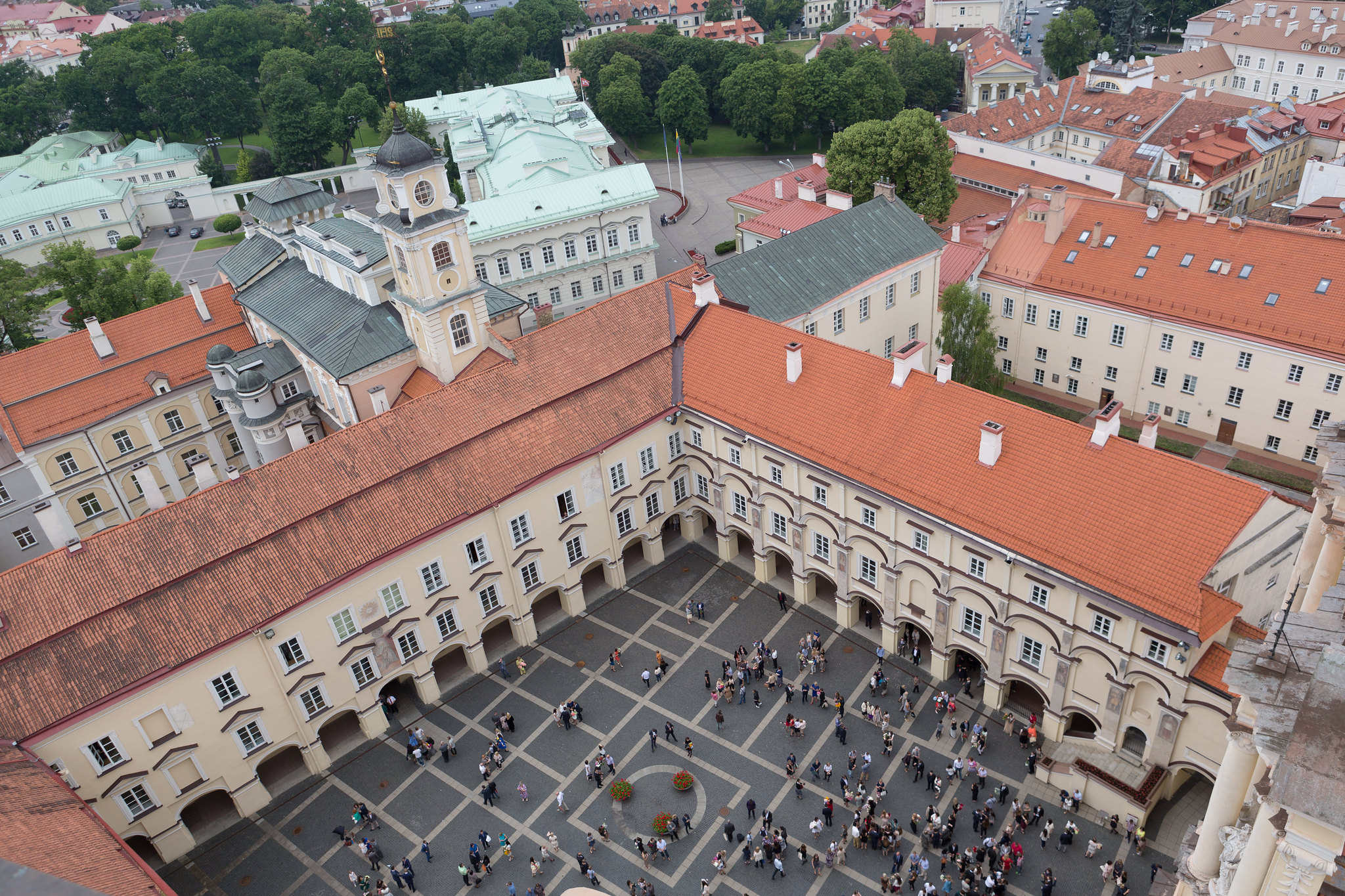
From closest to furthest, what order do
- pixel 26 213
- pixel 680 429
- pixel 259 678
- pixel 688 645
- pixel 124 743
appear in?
pixel 124 743 < pixel 259 678 < pixel 688 645 < pixel 680 429 < pixel 26 213

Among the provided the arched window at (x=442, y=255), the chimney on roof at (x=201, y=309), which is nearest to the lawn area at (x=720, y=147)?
the chimney on roof at (x=201, y=309)

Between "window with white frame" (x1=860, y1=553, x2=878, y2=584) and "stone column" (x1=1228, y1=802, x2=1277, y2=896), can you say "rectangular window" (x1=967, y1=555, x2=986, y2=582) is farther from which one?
"stone column" (x1=1228, y1=802, x2=1277, y2=896)

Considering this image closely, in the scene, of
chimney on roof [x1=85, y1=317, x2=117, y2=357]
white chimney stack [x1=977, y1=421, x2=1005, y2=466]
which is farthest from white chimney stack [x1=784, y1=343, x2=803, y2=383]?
chimney on roof [x1=85, y1=317, x2=117, y2=357]

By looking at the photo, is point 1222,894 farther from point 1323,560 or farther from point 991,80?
point 991,80

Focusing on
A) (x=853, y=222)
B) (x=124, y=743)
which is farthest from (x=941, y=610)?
(x=124, y=743)

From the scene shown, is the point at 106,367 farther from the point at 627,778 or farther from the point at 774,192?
the point at 774,192

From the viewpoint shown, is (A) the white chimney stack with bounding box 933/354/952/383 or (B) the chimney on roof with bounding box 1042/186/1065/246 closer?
(A) the white chimney stack with bounding box 933/354/952/383
